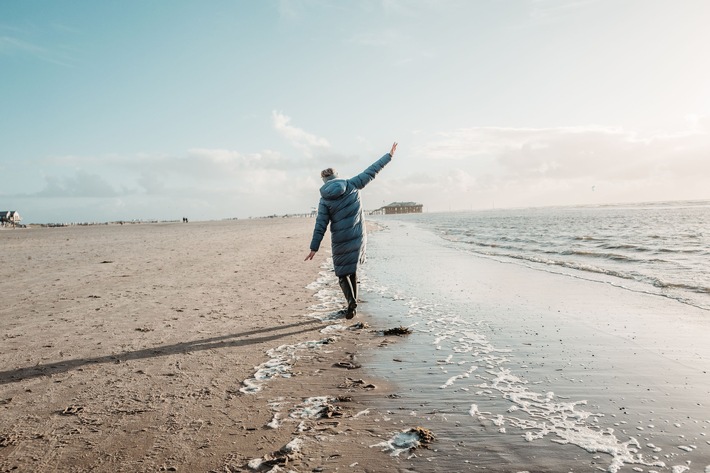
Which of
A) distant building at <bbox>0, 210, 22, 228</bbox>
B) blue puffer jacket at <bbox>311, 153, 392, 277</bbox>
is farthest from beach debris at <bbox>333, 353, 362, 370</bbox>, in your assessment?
distant building at <bbox>0, 210, 22, 228</bbox>

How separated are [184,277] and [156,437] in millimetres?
10027

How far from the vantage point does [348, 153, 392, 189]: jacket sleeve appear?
8.16m

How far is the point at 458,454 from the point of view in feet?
10.8

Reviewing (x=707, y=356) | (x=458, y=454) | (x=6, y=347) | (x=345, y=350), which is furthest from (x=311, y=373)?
(x=707, y=356)

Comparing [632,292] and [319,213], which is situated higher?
[319,213]

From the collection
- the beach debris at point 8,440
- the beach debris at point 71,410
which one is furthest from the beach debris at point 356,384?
the beach debris at point 8,440

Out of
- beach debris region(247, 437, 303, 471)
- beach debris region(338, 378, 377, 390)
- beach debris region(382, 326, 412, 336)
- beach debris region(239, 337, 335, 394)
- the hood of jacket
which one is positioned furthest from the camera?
the hood of jacket

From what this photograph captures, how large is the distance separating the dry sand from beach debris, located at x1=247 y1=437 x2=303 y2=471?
30 millimetres

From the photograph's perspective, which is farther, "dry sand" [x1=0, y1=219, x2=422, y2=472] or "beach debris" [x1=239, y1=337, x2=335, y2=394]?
"beach debris" [x1=239, y1=337, x2=335, y2=394]

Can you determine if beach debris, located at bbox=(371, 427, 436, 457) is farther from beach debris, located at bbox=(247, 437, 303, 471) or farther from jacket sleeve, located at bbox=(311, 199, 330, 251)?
jacket sleeve, located at bbox=(311, 199, 330, 251)

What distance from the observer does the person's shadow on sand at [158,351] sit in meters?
5.16

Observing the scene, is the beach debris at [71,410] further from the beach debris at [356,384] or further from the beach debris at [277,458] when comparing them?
the beach debris at [356,384]

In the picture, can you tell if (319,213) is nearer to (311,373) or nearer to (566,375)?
(311,373)

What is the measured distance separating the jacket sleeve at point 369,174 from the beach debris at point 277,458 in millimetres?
5450
